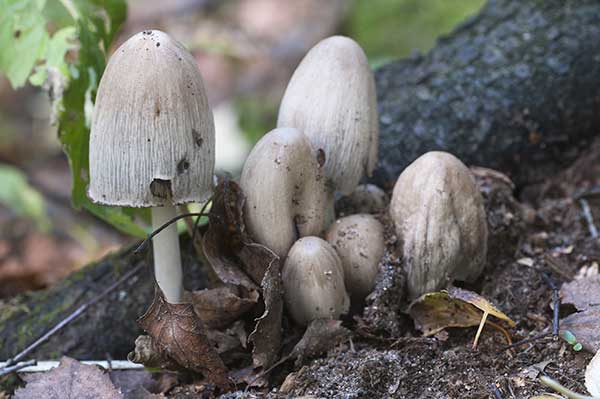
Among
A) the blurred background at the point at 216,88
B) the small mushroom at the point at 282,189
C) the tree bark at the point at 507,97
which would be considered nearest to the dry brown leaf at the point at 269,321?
the small mushroom at the point at 282,189

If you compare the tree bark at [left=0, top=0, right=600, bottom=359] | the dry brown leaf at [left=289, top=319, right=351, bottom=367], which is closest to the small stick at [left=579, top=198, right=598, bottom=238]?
the tree bark at [left=0, top=0, right=600, bottom=359]

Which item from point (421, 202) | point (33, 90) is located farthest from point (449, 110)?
point (33, 90)

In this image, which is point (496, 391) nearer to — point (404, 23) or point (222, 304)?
point (222, 304)

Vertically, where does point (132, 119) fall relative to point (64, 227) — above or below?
above

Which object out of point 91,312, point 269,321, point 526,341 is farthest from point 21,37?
point 526,341

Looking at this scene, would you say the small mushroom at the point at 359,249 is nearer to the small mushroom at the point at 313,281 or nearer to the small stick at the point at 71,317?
the small mushroom at the point at 313,281

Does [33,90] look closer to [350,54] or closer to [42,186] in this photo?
[42,186]
